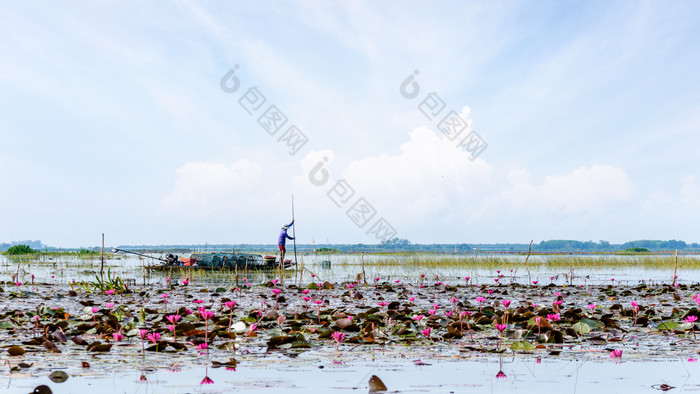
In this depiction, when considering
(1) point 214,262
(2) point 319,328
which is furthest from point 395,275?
(2) point 319,328

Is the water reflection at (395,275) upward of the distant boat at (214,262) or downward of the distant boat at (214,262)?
downward

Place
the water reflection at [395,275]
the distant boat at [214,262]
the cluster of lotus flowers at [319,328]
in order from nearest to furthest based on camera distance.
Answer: the cluster of lotus flowers at [319,328] → the water reflection at [395,275] → the distant boat at [214,262]

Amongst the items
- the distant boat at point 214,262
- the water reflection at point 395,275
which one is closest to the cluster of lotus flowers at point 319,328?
the water reflection at point 395,275

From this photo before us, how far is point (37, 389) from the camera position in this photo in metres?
3.90

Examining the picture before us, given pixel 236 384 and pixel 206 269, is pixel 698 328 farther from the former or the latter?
pixel 206 269

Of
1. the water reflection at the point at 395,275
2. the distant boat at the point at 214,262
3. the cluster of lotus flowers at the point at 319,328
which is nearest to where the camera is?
the cluster of lotus flowers at the point at 319,328

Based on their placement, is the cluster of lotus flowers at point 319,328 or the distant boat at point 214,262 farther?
the distant boat at point 214,262

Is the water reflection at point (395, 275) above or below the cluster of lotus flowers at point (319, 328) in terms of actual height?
below

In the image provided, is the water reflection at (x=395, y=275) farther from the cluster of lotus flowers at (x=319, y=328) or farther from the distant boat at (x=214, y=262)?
the cluster of lotus flowers at (x=319, y=328)

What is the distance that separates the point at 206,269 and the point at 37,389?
21.8 m

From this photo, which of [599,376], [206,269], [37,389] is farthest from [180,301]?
[206,269]

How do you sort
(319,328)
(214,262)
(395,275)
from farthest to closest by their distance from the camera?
(214,262)
(395,275)
(319,328)

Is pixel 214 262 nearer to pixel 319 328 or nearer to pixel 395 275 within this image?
pixel 395 275

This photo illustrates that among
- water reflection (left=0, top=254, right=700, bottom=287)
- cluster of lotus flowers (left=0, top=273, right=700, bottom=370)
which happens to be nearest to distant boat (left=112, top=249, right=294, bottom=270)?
water reflection (left=0, top=254, right=700, bottom=287)
